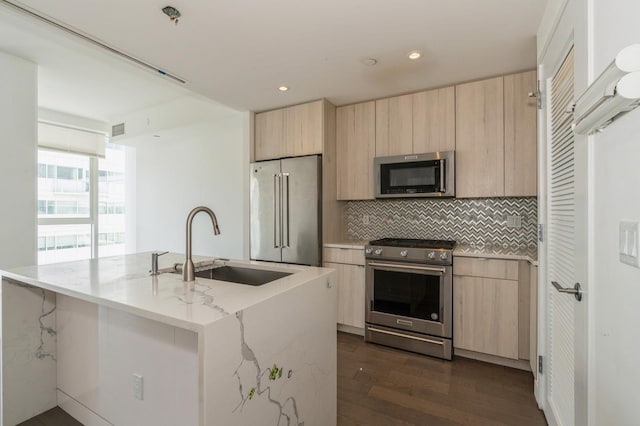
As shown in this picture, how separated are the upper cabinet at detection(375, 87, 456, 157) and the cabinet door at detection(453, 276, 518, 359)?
51.5 inches

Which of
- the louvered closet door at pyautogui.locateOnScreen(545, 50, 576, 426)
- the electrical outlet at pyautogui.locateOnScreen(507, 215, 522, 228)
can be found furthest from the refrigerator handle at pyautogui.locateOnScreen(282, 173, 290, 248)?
the louvered closet door at pyautogui.locateOnScreen(545, 50, 576, 426)

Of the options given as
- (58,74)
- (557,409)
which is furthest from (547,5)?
(58,74)

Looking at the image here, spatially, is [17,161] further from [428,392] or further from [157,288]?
[428,392]

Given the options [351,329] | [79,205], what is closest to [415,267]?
Result: [351,329]

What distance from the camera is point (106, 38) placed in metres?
2.13

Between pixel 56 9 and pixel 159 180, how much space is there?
3.33m

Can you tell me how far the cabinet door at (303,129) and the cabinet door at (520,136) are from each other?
5.83ft

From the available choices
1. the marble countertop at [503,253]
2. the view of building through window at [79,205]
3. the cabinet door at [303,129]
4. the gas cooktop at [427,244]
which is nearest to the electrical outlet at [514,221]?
the marble countertop at [503,253]

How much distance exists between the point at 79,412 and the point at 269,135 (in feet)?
9.71

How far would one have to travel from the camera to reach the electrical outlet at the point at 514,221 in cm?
282

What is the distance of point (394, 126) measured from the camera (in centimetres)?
317

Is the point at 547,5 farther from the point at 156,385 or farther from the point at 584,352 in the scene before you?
the point at 156,385

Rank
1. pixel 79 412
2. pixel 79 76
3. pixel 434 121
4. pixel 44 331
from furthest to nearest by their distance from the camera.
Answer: pixel 79 76 < pixel 434 121 < pixel 44 331 < pixel 79 412

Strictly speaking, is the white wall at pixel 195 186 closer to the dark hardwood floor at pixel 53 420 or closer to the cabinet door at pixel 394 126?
the cabinet door at pixel 394 126
